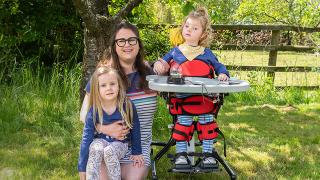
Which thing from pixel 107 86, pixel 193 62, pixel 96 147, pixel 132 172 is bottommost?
pixel 132 172

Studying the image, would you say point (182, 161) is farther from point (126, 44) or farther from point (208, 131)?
point (126, 44)

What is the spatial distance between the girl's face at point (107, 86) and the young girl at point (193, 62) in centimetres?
51

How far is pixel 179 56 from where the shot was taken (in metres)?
3.38

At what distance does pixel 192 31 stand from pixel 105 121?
35.0 inches

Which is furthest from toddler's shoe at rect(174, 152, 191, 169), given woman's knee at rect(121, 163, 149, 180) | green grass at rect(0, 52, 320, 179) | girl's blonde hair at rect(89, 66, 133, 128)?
girl's blonde hair at rect(89, 66, 133, 128)

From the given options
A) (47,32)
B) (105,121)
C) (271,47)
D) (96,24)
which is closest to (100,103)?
(105,121)

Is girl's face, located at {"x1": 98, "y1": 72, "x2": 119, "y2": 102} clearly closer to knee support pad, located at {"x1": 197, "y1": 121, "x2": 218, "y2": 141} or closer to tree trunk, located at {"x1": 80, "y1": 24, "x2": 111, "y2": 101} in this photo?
knee support pad, located at {"x1": 197, "y1": 121, "x2": 218, "y2": 141}

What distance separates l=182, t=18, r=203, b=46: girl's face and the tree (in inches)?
41.5

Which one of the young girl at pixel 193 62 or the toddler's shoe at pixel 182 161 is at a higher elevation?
the young girl at pixel 193 62

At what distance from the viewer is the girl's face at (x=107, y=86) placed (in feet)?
9.70

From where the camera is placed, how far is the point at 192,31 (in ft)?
11.0

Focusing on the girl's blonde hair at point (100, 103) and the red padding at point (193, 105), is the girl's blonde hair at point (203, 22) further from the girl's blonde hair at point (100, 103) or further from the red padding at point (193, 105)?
the girl's blonde hair at point (100, 103)

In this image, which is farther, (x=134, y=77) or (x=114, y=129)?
(x=134, y=77)

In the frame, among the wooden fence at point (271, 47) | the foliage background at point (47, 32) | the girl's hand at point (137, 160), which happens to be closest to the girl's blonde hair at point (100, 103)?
the girl's hand at point (137, 160)
